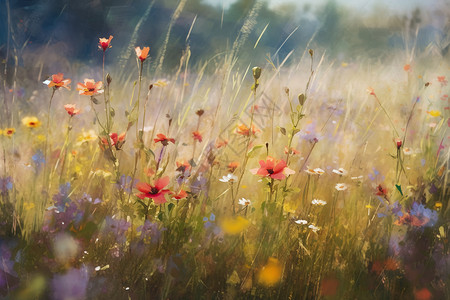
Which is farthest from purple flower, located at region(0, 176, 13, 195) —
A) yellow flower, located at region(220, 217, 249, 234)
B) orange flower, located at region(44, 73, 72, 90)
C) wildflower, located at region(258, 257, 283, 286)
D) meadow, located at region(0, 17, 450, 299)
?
wildflower, located at region(258, 257, 283, 286)

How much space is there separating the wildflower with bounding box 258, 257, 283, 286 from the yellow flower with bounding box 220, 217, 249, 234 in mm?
138

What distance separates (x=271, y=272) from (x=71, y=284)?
0.57 m

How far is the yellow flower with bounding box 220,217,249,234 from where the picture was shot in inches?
52.8

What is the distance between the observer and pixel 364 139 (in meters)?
2.20

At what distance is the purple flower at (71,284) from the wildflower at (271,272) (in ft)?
1.64

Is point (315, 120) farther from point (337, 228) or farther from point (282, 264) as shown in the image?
point (282, 264)

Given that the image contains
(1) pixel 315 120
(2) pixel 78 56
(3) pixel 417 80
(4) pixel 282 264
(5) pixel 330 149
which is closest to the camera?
(4) pixel 282 264

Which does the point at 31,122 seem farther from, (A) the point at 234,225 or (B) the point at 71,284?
(A) the point at 234,225

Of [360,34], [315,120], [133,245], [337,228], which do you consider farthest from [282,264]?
[360,34]

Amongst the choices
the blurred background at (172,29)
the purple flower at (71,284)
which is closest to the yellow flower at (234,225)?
the purple flower at (71,284)

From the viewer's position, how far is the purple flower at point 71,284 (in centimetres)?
115

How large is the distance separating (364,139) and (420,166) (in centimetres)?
37

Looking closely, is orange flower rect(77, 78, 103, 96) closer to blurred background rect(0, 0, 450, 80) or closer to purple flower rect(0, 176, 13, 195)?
purple flower rect(0, 176, 13, 195)

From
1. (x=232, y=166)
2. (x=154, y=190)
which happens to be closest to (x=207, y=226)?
(x=154, y=190)
